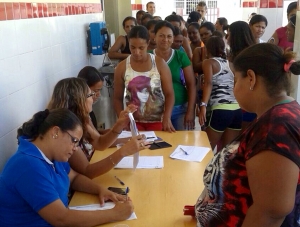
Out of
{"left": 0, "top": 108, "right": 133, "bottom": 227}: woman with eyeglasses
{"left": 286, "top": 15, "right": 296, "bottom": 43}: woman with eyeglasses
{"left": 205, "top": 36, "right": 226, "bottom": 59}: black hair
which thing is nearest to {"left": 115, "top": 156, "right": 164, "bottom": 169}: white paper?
{"left": 0, "top": 108, "right": 133, "bottom": 227}: woman with eyeglasses

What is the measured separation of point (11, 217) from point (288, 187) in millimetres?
1108

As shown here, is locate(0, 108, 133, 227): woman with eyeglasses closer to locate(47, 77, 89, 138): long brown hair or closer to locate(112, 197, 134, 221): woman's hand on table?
locate(112, 197, 134, 221): woman's hand on table

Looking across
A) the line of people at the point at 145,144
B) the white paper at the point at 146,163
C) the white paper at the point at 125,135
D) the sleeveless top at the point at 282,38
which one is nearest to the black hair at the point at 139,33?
the line of people at the point at 145,144

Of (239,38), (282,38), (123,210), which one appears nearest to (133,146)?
(123,210)

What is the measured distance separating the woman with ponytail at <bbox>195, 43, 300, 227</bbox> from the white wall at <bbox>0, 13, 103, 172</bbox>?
1439 mm

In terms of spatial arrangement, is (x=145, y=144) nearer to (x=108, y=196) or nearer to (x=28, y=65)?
(x=108, y=196)

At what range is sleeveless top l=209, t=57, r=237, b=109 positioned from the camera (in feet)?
9.71

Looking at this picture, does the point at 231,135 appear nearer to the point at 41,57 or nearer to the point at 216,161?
the point at 41,57

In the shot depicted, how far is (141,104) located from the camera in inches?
108

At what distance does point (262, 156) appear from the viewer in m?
0.98

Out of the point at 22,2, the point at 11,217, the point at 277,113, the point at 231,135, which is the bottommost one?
the point at 231,135

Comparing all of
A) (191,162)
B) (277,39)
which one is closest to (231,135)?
(191,162)

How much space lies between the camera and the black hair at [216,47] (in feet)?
9.81

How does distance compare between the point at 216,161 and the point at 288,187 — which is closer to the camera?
the point at 288,187
